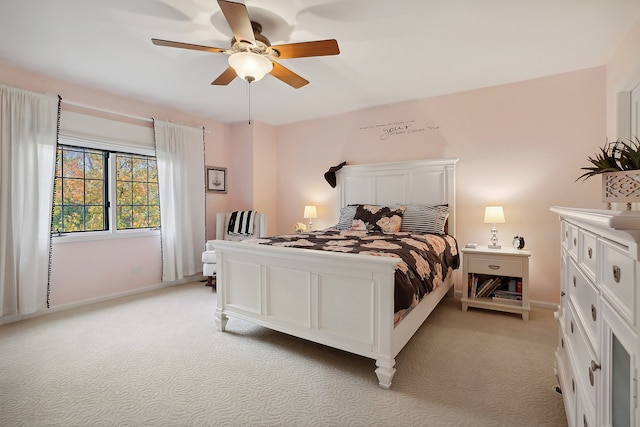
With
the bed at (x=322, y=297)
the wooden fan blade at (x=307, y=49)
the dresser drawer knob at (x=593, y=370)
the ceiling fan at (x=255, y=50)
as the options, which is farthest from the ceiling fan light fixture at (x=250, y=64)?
the dresser drawer knob at (x=593, y=370)

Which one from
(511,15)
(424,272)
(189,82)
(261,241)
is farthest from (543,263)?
(189,82)

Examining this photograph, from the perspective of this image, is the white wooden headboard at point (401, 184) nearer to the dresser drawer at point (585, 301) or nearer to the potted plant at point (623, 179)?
the dresser drawer at point (585, 301)

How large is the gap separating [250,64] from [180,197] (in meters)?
2.59

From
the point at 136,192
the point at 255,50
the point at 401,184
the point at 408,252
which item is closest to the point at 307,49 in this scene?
the point at 255,50

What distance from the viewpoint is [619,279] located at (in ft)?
2.59

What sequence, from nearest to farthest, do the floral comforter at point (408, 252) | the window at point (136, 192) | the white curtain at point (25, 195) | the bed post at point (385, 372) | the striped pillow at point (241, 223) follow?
the bed post at point (385, 372) → the floral comforter at point (408, 252) → the white curtain at point (25, 195) → the window at point (136, 192) → the striped pillow at point (241, 223)

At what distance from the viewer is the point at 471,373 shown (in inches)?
79.6

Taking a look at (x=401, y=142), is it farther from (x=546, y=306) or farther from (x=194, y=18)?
(x=194, y=18)

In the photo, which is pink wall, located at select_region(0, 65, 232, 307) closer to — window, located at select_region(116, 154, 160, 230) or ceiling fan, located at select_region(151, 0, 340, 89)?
window, located at select_region(116, 154, 160, 230)

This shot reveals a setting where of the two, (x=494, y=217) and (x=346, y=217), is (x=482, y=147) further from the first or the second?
(x=346, y=217)

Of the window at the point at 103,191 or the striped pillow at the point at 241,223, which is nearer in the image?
the window at the point at 103,191

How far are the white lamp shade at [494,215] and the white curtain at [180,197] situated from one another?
371 cm

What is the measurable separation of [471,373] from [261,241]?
183 cm

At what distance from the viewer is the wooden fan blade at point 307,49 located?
2.01 metres
